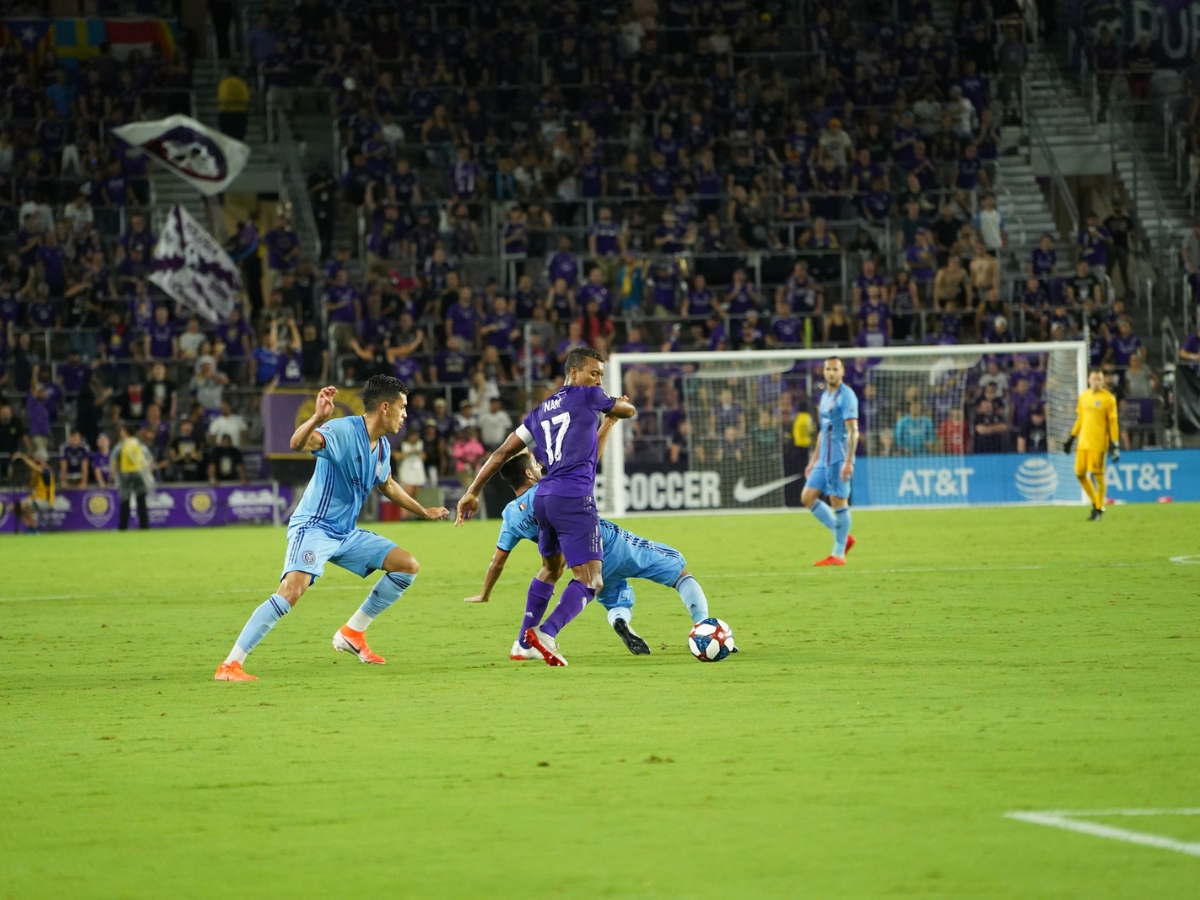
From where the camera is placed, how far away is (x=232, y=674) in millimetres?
10781

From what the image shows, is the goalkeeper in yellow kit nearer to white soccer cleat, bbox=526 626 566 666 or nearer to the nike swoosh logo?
the nike swoosh logo

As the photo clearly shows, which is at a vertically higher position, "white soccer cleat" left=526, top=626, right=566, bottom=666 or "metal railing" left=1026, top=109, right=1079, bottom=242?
"metal railing" left=1026, top=109, right=1079, bottom=242

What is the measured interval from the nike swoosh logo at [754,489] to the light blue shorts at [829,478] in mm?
11594

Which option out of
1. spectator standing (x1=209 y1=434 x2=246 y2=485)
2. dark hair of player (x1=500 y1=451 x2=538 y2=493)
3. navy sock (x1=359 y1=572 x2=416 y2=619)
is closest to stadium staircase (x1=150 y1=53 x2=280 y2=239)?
spectator standing (x1=209 y1=434 x2=246 y2=485)

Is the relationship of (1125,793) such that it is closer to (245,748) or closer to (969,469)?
(245,748)

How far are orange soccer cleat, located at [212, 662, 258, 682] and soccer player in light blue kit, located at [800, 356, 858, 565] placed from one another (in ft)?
33.0

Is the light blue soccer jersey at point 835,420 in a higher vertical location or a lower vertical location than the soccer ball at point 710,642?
higher

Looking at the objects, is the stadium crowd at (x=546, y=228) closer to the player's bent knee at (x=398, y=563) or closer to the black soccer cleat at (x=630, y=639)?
the black soccer cleat at (x=630, y=639)

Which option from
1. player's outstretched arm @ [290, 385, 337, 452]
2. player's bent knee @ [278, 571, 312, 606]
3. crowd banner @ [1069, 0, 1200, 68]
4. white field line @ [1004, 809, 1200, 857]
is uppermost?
crowd banner @ [1069, 0, 1200, 68]

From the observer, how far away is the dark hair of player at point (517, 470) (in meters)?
12.8

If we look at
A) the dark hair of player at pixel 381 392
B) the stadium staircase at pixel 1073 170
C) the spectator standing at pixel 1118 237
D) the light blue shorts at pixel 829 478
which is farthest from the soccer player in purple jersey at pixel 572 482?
the spectator standing at pixel 1118 237

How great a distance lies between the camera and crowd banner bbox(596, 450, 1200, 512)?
31531mm

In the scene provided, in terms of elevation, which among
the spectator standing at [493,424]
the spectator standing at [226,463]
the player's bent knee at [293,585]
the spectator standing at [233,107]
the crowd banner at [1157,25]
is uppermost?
the crowd banner at [1157,25]

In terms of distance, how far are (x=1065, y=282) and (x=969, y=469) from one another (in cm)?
600
